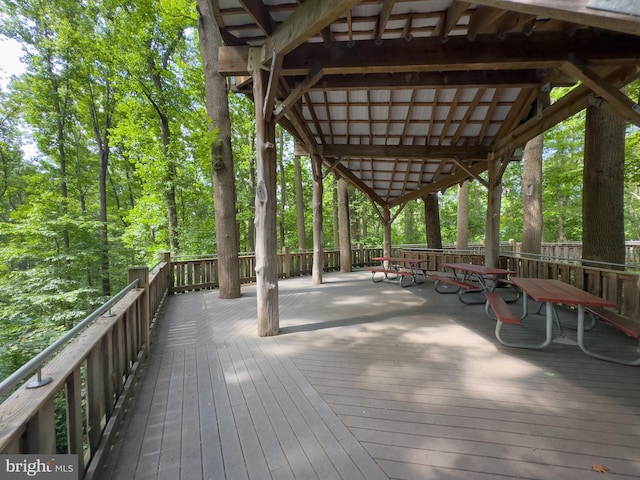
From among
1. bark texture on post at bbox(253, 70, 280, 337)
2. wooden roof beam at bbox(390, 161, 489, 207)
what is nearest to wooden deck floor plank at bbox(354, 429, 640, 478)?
bark texture on post at bbox(253, 70, 280, 337)

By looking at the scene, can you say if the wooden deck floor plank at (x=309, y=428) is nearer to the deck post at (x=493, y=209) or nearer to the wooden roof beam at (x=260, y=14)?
the wooden roof beam at (x=260, y=14)

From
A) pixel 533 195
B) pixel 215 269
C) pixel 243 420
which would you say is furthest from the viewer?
pixel 533 195

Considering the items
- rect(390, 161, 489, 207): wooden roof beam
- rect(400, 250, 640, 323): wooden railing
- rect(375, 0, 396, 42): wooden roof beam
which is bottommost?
rect(400, 250, 640, 323): wooden railing

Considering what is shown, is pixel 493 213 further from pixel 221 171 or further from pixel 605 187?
pixel 221 171

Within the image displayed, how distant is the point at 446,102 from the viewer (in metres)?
5.65

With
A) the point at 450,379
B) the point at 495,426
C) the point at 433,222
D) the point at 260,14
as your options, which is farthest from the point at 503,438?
the point at 433,222

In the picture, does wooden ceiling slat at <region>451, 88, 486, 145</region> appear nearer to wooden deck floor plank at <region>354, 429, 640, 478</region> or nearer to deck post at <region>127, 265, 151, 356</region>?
wooden deck floor plank at <region>354, 429, 640, 478</region>

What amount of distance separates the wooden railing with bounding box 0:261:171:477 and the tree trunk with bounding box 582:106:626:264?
7147 millimetres

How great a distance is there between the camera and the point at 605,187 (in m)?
4.87

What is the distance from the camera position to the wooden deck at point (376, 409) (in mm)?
1656

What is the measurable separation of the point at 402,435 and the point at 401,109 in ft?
19.9

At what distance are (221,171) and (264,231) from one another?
10.8 feet

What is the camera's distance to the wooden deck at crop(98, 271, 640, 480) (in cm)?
166

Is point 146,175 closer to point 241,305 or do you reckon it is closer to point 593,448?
point 241,305
